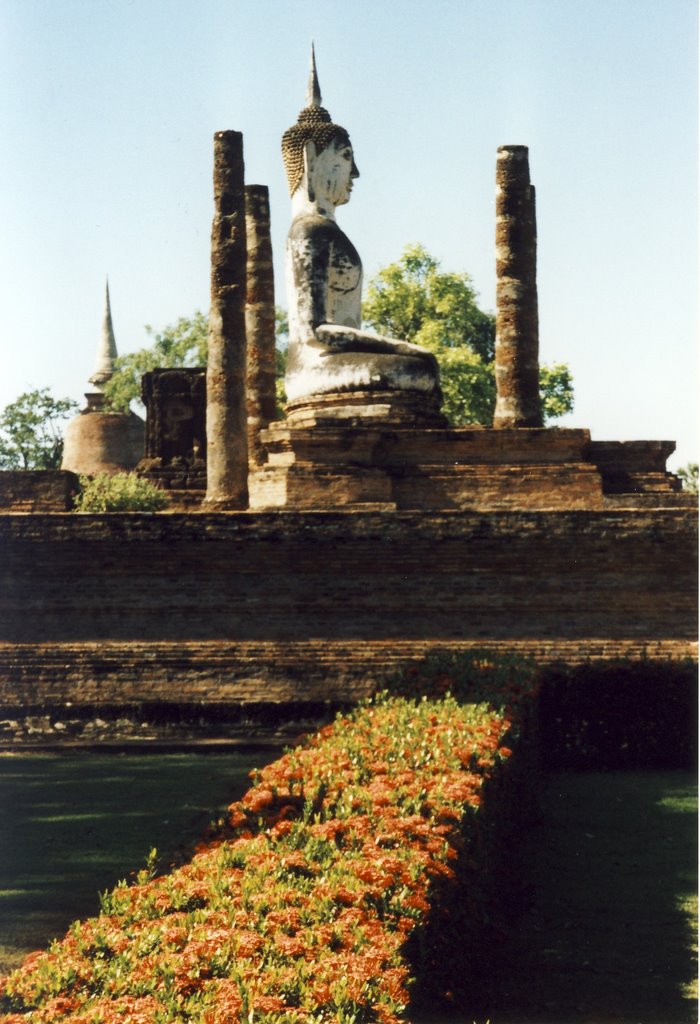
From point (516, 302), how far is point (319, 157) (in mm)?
3035

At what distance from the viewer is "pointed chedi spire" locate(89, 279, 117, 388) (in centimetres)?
3772

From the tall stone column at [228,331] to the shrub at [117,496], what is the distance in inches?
49.7

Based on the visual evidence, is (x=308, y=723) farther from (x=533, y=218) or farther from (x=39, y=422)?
(x=39, y=422)

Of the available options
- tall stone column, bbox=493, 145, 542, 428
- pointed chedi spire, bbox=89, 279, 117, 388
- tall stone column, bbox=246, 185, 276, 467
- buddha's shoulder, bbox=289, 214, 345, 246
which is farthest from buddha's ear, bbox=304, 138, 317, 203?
pointed chedi spire, bbox=89, 279, 117, 388

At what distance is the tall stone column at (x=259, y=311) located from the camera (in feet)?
60.0

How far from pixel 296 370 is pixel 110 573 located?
4.24m

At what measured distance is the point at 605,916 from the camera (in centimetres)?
655

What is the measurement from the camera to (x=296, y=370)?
49.4 feet

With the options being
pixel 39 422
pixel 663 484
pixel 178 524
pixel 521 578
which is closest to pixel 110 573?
pixel 178 524

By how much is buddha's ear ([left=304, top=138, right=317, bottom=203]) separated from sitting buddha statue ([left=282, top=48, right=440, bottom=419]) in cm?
1

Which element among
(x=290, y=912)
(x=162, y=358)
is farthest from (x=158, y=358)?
(x=290, y=912)

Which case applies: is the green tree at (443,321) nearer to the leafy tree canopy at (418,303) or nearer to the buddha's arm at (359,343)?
the leafy tree canopy at (418,303)

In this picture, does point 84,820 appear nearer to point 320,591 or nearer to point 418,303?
point 320,591

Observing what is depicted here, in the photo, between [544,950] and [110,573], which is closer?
[544,950]
